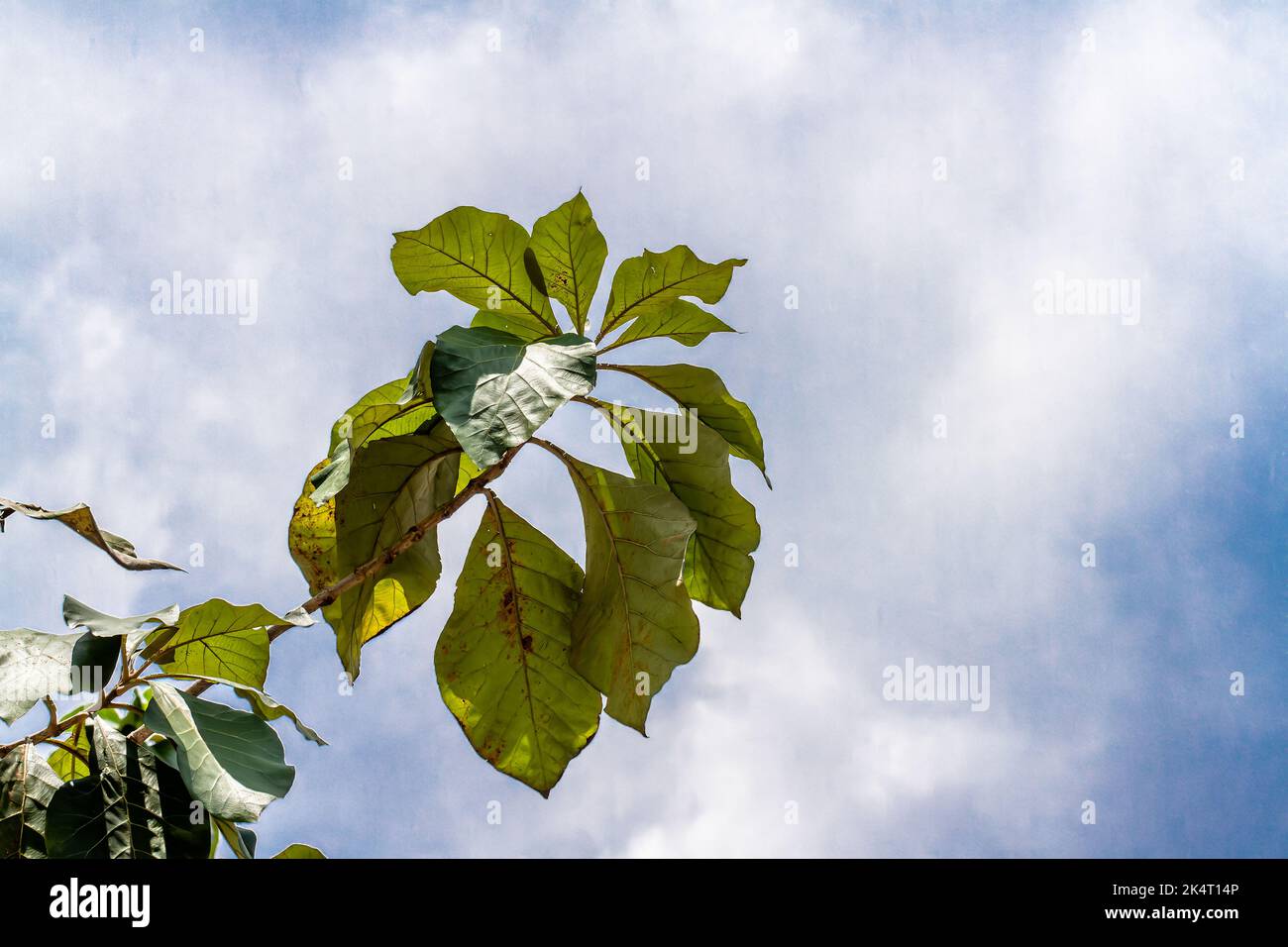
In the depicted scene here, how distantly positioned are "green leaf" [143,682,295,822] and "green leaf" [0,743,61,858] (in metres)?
0.29

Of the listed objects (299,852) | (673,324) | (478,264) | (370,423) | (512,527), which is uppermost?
(478,264)

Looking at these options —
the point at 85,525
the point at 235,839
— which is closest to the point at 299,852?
the point at 235,839

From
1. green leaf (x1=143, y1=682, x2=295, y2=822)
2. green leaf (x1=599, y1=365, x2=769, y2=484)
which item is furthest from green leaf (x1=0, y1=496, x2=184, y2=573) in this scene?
green leaf (x1=599, y1=365, x2=769, y2=484)

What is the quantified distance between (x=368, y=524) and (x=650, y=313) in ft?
2.66

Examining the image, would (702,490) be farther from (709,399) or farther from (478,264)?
(478,264)

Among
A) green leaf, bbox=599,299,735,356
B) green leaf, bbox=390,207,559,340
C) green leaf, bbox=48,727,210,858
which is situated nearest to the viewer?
green leaf, bbox=48,727,210,858

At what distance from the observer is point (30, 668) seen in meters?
1.46

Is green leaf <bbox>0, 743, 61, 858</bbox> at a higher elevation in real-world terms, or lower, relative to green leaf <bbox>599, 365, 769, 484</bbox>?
lower

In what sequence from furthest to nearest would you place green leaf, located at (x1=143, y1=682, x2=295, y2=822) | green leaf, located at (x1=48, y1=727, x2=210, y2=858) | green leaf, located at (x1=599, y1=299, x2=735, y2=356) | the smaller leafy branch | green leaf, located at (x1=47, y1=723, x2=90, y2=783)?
green leaf, located at (x1=599, y1=299, x2=735, y2=356) < green leaf, located at (x1=47, y1=723, x2=90, y2=783) < the smaller leafy branch < green leaf, located at (x1=48, y1=727, x2=210, y2=858) < green leaf, located at (x1=143, y1=682, x2=295, y2=822)

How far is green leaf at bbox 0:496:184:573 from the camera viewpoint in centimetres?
164

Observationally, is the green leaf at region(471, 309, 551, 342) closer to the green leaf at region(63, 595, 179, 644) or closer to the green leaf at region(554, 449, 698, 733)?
the green leaf at region(554, 449, 698, 733)

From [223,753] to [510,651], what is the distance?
2.72ft

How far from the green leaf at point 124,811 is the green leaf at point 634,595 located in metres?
0.83
